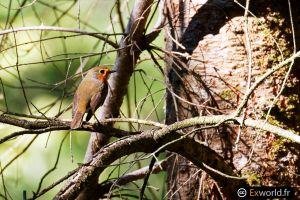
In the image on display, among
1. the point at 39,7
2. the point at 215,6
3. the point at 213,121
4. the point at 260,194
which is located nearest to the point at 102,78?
the point at 215,6

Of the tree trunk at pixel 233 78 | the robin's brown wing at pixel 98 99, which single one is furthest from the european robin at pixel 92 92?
the tree trunk at pixel 233 78

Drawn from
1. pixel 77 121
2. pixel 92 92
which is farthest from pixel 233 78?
pixel 92 92

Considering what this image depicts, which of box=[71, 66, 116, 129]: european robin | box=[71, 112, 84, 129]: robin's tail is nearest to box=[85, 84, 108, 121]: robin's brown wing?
box=[71, 66, 116, 129]: european robin

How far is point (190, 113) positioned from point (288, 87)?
401mm

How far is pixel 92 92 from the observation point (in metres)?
3.01

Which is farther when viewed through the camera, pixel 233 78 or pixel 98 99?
pixel 98 99

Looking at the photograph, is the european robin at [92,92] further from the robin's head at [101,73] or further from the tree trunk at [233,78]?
the tree trunk at [233,78]

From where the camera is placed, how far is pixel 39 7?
4922mm

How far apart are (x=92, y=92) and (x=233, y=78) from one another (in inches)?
28.9

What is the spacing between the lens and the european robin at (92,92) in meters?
2.95

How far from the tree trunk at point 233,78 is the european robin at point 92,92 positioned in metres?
0.45

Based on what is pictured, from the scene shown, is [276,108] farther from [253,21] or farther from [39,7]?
[39,7]

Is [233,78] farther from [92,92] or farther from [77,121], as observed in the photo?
[92,92]

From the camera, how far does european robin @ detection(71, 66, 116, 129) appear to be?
9.68 feet
